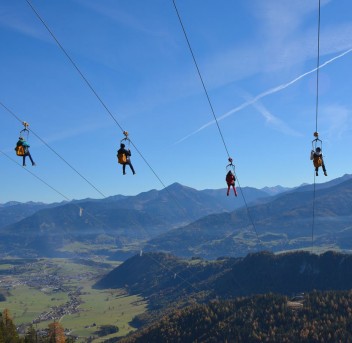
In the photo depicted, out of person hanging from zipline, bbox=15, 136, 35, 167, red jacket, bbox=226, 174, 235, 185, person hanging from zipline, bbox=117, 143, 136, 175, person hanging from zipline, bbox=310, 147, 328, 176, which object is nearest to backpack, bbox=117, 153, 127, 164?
person hanging from zipline, bbox=117, 143, 136, 175

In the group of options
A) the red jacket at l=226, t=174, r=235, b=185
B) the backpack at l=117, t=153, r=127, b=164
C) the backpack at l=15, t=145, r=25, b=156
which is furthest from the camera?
the red jacket at l=226, t=174, r=235, b=185

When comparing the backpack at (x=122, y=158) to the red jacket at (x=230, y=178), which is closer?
the backpack at (x=122, y=158)

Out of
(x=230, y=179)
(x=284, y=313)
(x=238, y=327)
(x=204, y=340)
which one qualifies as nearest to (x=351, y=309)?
(x=284, y=313)

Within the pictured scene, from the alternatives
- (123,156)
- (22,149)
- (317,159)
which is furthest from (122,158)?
(317,159)

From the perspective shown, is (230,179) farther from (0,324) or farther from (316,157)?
(0,324)

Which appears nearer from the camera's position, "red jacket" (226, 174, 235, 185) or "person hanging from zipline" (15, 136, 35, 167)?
"person hanging from zipline" (15, 136, 35, 167)

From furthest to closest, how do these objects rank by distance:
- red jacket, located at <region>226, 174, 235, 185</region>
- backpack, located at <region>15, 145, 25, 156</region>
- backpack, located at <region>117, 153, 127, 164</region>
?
1. red jacket, located at <region>226, 174, 235, 185</region>
2. backpack, located at <region>117, 153, 127, 164</region>
3. backpack, located at <region>15, 145, 25, 156</region>

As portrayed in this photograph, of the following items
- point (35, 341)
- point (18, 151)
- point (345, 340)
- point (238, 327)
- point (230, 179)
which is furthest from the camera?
point (238, 327)

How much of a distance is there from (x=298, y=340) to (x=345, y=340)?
Answer: 61.7 ft

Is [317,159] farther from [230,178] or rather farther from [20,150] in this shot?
[20,150]

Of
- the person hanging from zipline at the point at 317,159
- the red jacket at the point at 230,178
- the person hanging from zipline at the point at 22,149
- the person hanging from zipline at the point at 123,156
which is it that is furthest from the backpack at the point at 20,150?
the person hanging from zipline at the point at 317,159

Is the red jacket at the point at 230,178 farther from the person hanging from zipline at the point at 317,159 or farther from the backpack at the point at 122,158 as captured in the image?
the backpack at the point at 122,158

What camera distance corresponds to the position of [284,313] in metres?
198

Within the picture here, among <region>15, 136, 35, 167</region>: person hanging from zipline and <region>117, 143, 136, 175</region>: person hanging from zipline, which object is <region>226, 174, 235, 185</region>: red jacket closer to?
<region>117, 143, 136, 175</region>: person hanging from zipline
